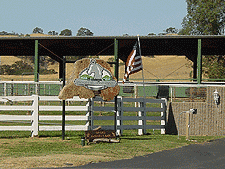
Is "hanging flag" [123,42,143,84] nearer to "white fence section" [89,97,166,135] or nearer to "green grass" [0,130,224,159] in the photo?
"white fence section" [89,97,166,135]

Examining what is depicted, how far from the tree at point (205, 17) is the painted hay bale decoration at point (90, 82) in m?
55.1

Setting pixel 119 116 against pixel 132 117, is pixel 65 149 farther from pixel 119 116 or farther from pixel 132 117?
pixel 132 117

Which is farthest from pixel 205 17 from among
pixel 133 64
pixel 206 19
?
pixel 133 64

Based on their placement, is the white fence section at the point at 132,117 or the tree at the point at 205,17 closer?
the white fence section at the point at 132,117

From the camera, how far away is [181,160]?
11578 mm

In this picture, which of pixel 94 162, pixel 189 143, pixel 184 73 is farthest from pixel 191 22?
pixel 94 162

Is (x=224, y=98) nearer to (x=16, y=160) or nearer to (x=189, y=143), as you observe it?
(x=189, y=143)

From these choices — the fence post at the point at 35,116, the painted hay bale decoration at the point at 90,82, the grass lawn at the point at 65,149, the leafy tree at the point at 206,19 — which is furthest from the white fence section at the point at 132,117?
the leafy tree at the point at 206,19

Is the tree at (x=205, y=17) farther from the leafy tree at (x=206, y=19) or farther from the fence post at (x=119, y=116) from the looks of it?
the fence post at (x=119, y=116)

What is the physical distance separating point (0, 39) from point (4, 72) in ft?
251

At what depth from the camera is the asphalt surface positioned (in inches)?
416

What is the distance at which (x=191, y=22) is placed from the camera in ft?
230

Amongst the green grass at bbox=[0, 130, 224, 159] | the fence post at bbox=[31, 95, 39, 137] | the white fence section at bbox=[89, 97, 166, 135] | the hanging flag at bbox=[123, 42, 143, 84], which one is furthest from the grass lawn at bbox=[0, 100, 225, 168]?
the hanging flag at bbox=[123, 42, 143, 84]

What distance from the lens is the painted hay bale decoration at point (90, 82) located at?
48.0ft
